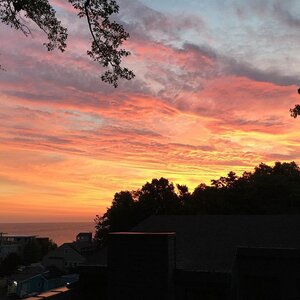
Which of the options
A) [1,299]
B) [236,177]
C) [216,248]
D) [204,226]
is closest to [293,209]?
[236,177]

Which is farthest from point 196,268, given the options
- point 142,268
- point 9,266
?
point 9,266

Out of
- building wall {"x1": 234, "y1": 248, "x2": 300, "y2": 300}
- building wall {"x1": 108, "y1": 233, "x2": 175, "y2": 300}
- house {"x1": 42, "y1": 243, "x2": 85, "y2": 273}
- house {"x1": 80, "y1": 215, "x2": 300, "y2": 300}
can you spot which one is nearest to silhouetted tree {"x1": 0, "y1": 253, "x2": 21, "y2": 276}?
house {"x1": 42, "y1": 243, "x2": 85, "y2": 273}

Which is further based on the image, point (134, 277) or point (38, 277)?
point (38, 277)

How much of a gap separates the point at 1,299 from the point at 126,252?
46882 mm

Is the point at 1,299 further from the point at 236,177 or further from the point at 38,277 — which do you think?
the point at 236,177

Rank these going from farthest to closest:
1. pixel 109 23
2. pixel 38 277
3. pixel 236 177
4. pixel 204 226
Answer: pixel 38 277 < pixel 236 177 < pixel 204 226 < pixel 109 23

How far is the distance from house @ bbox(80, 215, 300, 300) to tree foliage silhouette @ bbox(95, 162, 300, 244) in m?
23.2

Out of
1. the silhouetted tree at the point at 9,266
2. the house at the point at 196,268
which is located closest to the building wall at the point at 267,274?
the house at the point at 196,268

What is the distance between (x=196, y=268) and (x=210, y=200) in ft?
89.8

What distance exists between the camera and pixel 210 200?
5006 cm

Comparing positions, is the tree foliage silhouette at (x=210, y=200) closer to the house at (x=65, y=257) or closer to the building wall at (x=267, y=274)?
the building wall at (x=267, y=274)

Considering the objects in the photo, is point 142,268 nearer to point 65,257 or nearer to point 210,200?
point 210,200

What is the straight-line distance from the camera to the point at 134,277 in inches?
886

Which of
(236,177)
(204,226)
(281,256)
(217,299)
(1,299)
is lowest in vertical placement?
(1,299)
